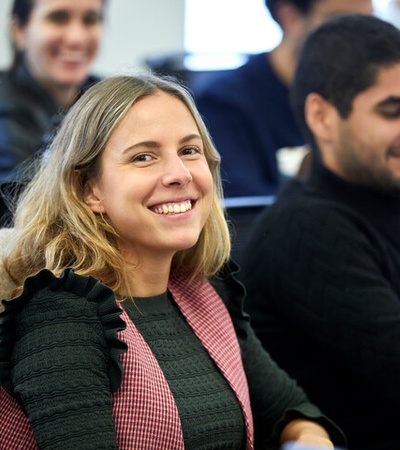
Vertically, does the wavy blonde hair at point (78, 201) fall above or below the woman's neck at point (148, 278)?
above

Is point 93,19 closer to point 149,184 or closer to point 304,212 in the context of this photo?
point 304,212

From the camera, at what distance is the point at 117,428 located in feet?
4.14

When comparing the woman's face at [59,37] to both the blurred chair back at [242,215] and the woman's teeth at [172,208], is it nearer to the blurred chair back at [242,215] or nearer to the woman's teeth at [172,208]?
the blurred chair back at [242,215]

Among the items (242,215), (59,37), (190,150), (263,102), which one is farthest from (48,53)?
(190,150)

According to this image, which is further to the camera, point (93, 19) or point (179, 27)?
point (179, 27)

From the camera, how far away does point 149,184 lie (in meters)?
1.36

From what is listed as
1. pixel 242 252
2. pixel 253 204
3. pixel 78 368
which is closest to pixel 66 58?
pixel 253 204

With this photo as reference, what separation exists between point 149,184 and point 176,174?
0.14 feet

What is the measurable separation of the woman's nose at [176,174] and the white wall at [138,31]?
11.2ft

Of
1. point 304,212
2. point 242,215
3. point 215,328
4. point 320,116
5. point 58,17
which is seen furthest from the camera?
point 58,17

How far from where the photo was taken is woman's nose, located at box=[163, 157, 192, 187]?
1.36 m

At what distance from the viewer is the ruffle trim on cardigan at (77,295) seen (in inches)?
49.5

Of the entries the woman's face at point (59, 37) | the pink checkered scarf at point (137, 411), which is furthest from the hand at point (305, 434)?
the woman's face at point (59, 37)

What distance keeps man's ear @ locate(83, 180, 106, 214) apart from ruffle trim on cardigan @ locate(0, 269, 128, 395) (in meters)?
0.14
